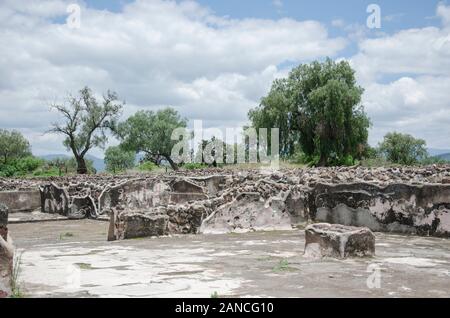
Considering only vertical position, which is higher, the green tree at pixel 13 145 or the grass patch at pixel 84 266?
the green tree at pixel 13 145

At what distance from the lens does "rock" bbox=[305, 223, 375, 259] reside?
693 centimetres

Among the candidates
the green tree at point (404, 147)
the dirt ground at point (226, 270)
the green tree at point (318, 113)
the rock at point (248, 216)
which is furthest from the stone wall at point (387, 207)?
the green tree at point (404, 147)

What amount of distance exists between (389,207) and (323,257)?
162 inches

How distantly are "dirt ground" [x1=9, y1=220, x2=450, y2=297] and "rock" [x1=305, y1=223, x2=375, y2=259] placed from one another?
0.18 meters

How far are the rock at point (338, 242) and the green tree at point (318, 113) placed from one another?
31177mm

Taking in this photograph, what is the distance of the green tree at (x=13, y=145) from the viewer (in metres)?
83.4

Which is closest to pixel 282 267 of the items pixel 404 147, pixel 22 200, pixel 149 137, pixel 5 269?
pixel 5 269

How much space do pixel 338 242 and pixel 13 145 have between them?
85455 mm

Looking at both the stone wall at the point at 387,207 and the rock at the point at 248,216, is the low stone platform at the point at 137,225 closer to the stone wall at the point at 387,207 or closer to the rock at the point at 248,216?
the rock at the point at 248,216

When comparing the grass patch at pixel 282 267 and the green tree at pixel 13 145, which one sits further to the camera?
the green tree at pixel 13 145

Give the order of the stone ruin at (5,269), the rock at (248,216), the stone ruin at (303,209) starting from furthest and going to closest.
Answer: the rock at (248,216) → the stone ruin at (303,209) → the stone ruin at (5,269)

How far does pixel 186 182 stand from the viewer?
1827 cm

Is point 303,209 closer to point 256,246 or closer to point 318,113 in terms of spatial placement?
point 256,246
